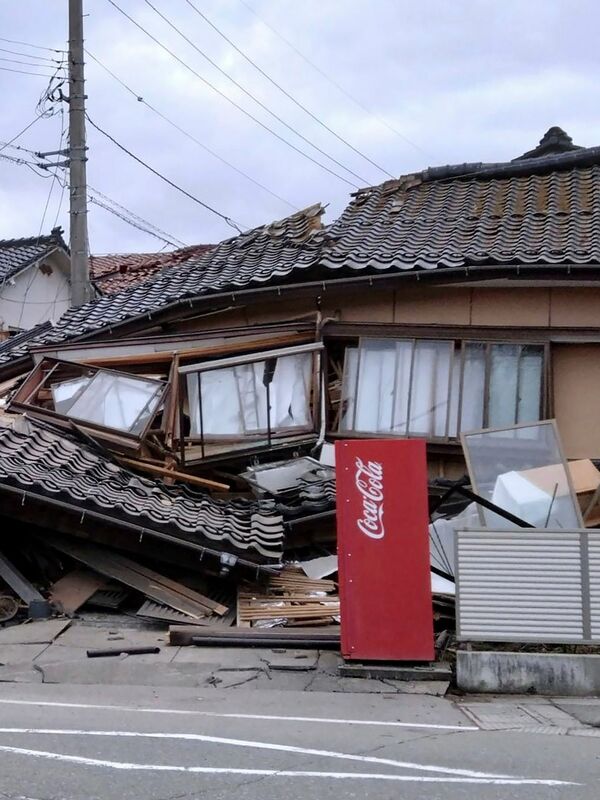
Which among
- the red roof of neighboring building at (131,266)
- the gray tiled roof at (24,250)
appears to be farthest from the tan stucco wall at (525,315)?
the gray tiled roof at (24,250)

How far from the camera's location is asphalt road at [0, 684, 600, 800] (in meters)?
5.16

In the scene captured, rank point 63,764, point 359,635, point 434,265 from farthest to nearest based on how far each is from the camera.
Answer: point 434,265 → point 359,635 → point 63,764

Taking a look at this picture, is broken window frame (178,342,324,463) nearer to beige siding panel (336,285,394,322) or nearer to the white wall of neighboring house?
beige siding panel (336,285,394,322)

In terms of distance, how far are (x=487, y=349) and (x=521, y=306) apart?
795 mm

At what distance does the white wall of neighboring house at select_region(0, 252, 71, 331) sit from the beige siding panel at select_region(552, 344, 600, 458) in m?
18.2

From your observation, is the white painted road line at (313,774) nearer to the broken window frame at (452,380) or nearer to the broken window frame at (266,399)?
the broken window frame at (452,380)

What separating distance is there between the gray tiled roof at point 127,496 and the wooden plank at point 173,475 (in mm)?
200

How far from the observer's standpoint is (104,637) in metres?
9.71

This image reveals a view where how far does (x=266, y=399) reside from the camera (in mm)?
13766

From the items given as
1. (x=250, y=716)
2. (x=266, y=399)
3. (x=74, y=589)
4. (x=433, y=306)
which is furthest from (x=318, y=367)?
(x=250, y=716)

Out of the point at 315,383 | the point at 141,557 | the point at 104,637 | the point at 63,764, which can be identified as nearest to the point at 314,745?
the point at 63,764

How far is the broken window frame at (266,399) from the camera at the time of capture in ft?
44.7

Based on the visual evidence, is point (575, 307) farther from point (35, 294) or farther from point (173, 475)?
point (35, 294)

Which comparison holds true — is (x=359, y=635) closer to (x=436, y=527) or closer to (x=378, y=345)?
(x=436, y=527)
